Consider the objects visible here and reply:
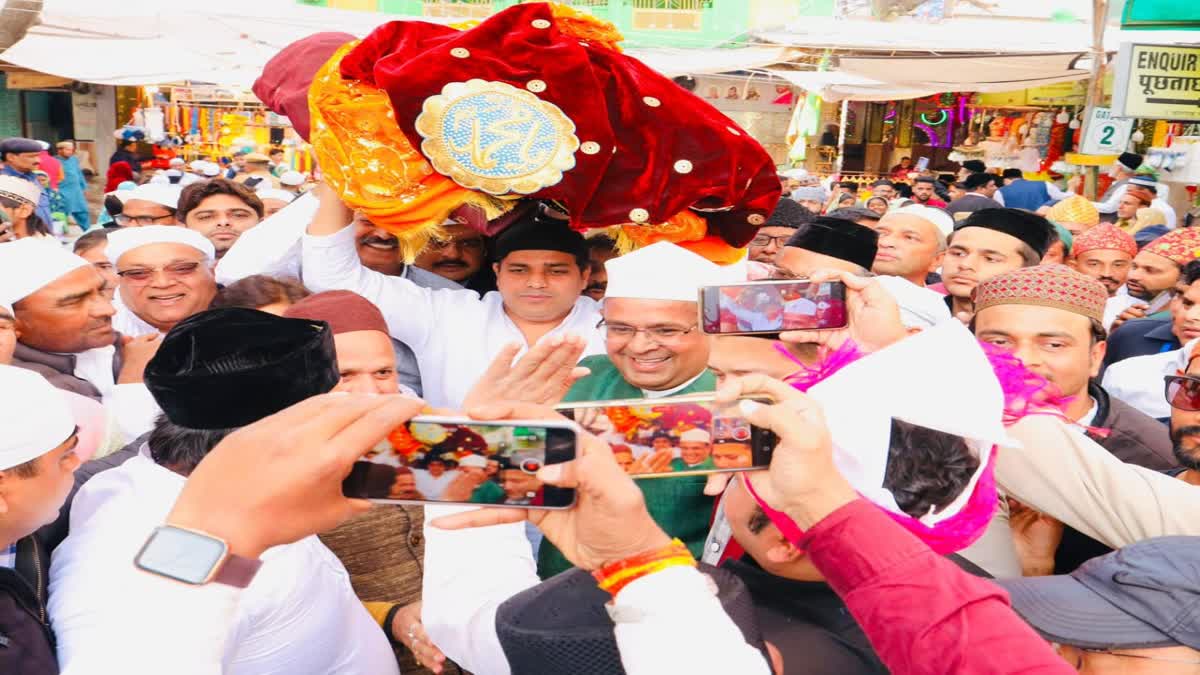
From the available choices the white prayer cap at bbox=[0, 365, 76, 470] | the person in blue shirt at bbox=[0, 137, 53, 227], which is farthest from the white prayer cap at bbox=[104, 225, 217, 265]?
the person in blue shirt at bbox=[0, 137, 53, 227]

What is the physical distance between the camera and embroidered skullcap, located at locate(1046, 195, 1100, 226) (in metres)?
6.56

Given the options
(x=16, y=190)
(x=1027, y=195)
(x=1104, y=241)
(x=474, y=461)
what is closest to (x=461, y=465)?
(x=474, y=461)

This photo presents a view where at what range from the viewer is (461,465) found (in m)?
1.02

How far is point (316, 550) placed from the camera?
1.61 m

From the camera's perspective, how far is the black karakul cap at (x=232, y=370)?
1.49m

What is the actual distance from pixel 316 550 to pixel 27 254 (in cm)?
168

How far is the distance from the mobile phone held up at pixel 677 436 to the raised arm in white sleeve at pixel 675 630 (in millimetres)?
135

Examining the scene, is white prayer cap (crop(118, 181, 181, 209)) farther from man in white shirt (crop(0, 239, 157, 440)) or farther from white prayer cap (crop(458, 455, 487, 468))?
white prayer cap (crop(458, 455, 487, 468))

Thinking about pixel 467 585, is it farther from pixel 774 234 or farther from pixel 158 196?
pixel 158 196

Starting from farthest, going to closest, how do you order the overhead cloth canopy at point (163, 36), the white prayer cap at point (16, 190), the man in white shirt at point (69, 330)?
the overhead cloth canopy at point (163, 36) < the white prayer cap at point (16, 190) < the man in white shirt at point (69, 330)

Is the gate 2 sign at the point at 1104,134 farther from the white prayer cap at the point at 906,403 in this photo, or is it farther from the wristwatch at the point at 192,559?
the wristwatch at the point at 192,559

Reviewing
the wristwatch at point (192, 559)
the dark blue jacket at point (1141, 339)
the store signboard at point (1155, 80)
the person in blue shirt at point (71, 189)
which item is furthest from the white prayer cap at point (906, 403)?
the person in blue shirt at point (71, 189)

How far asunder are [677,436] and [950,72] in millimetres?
10616

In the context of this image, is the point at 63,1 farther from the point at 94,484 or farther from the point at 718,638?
the point at 718,638
